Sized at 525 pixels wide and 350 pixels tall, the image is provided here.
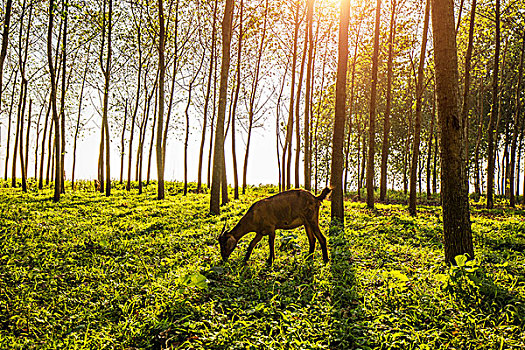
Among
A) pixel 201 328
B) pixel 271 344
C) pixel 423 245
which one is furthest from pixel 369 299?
pixel 423 245

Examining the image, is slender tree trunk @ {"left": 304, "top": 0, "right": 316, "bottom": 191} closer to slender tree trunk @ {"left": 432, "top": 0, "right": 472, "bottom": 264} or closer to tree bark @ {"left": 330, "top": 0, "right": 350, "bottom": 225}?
tree bark @ {"left": 330, "top": 0, "right": 350, "bottom": 225}

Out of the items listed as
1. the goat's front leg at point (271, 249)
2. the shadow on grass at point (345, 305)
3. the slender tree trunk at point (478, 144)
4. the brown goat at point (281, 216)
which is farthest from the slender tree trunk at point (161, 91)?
the slender tree trunk at point (478, 144)

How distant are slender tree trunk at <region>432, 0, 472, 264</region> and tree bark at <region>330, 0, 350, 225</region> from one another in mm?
6468

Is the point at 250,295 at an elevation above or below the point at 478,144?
below


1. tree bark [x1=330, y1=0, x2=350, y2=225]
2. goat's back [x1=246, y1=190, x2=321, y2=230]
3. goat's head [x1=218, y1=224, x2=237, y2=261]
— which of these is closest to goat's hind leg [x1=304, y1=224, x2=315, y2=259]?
goat's back [x1=246, y1=190, x2=321, y2=230]

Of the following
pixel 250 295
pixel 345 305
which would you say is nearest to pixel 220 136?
pixel 250 295

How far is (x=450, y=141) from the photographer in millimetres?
8258

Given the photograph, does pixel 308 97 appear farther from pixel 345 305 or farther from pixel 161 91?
pixel 345 305

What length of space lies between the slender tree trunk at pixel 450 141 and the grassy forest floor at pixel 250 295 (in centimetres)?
84

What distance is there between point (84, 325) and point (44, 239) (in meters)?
6.34

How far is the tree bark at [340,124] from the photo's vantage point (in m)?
14.9

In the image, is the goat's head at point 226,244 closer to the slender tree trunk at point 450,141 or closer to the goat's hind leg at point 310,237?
the goat's hind leg at point 310,237

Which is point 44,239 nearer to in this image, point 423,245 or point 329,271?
point 329,271

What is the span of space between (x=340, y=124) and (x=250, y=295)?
987 centimetres
